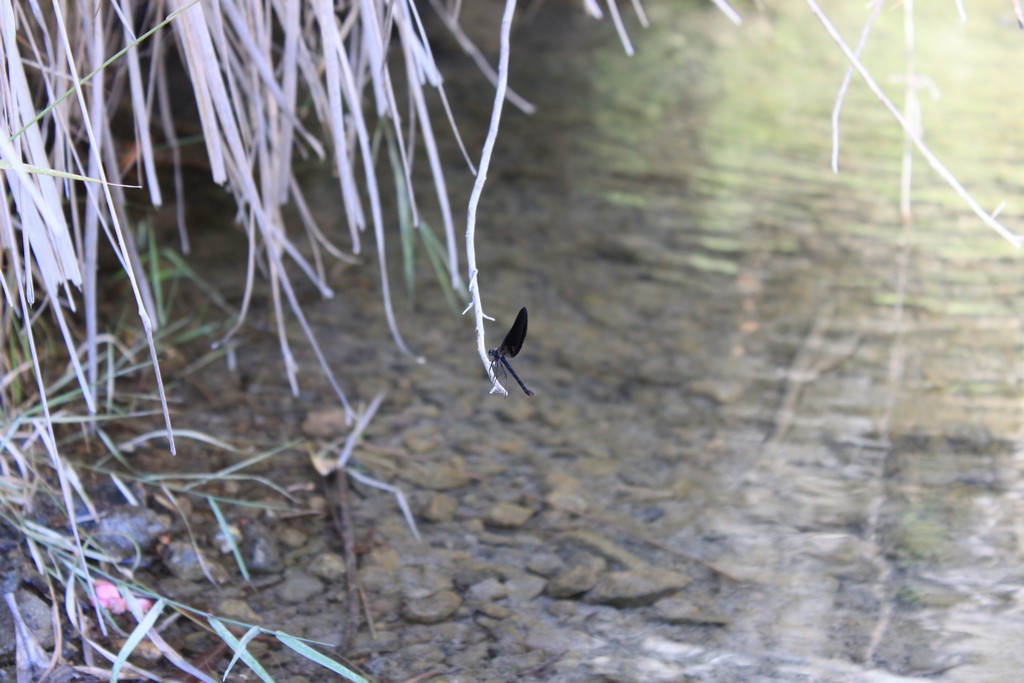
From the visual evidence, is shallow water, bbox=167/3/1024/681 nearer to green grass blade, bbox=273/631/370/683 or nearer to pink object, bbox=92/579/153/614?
green grass blade, bbox=273/631/370/683

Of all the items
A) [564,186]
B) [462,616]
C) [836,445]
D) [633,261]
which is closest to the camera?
[462,616]

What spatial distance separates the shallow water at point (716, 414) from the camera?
147cm

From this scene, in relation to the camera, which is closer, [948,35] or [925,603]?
[925,603]

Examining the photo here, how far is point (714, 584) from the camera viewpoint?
1581 mm

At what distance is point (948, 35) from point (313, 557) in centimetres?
487

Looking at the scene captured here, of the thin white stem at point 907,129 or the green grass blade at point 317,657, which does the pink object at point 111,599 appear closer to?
the green grass blade at point 317,657

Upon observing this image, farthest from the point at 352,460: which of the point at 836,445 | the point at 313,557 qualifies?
the point at 836,445

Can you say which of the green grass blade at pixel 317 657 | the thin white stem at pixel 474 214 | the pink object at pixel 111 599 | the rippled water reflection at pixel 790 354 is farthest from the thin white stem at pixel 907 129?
the pink object at pixel 111 599

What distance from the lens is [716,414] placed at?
2.05 metres

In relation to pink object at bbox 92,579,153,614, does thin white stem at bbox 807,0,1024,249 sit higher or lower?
higher

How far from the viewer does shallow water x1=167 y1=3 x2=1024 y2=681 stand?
1474mm

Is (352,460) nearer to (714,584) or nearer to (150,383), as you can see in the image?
(150,383)

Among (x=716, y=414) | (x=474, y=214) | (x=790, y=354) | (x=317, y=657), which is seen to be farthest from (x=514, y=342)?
(x=790, y=354)

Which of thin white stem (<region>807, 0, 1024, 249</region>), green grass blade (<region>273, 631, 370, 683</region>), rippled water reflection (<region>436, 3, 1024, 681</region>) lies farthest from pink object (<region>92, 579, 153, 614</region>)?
thin white stem (<region>807, 0, 1024, 249</region>)
